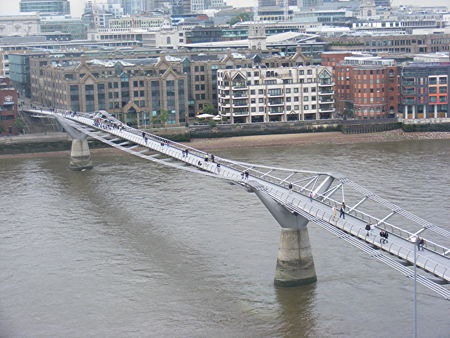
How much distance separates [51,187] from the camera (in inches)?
1783

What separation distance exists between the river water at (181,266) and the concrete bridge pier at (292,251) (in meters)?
0.36

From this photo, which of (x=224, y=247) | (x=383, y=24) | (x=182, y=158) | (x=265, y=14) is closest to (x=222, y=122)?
(x=182, y=158)

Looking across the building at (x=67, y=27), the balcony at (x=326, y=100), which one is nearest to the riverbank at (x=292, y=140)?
the balcony at (x=326, y=100)

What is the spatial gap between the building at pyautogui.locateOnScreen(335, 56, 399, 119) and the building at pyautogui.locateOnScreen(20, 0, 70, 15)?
286 ft

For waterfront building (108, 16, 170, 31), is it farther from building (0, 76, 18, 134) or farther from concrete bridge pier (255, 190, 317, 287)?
concrete bridge pier (255, 190, 317, 287)

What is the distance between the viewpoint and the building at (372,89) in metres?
63.4

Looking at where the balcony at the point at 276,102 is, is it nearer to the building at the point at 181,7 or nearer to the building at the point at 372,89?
the building at the point at 372,89

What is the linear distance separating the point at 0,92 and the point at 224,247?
31961 millimetres

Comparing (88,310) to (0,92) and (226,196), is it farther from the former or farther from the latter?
(0,92)

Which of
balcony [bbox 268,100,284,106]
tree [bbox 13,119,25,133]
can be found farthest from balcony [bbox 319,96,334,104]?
tree [bbox 13,119,25,133]

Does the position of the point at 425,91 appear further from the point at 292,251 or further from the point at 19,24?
the point at 19,24

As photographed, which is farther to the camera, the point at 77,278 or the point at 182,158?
the point at 182,158

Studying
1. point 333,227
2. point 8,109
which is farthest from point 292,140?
point 333,227

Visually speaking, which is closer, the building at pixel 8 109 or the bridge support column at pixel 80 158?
the bridge support column at pixel 80 158
